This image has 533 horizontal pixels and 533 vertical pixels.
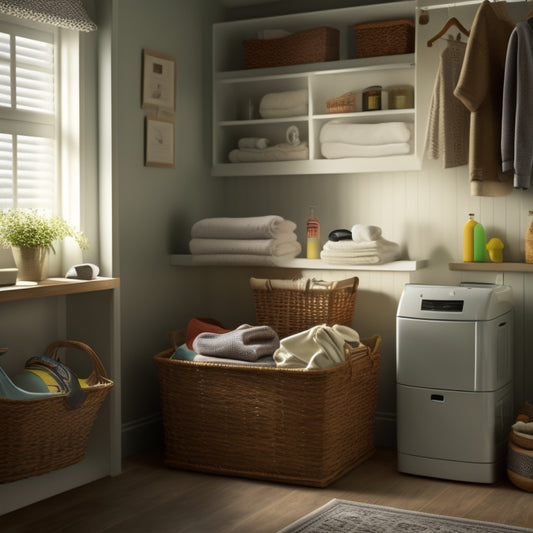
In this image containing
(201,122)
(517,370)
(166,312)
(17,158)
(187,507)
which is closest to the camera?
(187,507)

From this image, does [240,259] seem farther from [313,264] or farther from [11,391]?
[11,391]

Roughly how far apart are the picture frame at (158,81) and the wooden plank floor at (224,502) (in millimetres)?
1736

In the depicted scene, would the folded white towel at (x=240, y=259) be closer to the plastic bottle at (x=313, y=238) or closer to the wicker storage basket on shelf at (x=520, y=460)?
the plastic bottle at (x=313, y=238)

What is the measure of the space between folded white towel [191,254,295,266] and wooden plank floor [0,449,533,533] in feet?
3.34

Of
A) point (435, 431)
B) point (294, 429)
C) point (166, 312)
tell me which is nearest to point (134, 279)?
point (166, 312)

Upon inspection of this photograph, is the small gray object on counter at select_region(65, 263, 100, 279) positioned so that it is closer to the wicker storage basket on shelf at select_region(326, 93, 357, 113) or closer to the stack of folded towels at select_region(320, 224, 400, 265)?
the stack of folded towels at select_region(320, 224, 400, 265)

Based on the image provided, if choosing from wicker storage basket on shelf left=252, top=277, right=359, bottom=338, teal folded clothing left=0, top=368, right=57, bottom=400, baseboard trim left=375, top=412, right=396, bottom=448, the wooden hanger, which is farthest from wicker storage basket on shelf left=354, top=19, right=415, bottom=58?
teal folded clothing left=0, top=368, right=57, bottom=400

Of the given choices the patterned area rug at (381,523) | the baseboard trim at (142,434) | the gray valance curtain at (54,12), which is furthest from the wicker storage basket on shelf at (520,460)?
the gray valance curtain at (54,12)

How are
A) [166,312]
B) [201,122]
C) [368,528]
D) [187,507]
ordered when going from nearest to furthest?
1. [368,528]
2. [187,507]
3. [166,312]
4. [201,122]

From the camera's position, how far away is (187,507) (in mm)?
3102

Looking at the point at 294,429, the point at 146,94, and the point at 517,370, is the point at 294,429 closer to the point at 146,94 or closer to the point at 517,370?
the point at 517,370

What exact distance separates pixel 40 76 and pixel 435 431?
7.39ft

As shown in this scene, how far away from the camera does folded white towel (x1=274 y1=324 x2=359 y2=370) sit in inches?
129

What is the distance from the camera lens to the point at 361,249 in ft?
12.2
